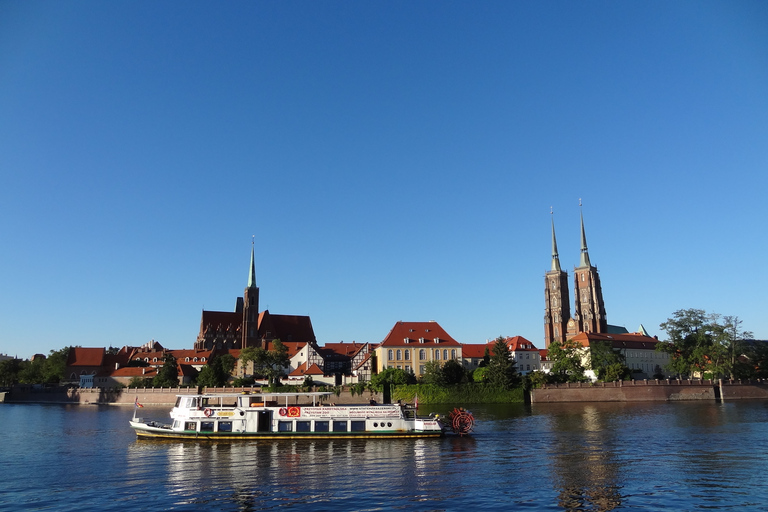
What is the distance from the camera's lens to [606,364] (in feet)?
357

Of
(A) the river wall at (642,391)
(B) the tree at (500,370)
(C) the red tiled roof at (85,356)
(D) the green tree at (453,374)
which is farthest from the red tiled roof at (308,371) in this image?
(C) the red tiled roof at (85,356)

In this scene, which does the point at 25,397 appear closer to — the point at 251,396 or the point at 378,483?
the point at 251,396

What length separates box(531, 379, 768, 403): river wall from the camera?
312ft

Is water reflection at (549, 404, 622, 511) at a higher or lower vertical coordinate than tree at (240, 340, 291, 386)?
lower

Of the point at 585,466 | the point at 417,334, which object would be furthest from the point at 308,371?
the point at 585,466

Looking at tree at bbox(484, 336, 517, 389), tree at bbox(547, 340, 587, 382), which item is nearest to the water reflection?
tree at bbox(484, 336, 517, 389)

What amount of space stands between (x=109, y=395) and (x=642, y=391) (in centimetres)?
10453

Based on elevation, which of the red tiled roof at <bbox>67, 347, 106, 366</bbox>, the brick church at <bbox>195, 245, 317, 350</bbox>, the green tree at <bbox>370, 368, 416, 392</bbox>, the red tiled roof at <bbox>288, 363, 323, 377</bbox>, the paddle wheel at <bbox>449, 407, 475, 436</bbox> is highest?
the brick church at <bbox>195, 245, 317, 350</bbox>

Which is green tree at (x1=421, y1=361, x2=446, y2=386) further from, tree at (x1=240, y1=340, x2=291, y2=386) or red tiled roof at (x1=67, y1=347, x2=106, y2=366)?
red tiled roof at (x1=67, y1=347, x2=106, y2=366)

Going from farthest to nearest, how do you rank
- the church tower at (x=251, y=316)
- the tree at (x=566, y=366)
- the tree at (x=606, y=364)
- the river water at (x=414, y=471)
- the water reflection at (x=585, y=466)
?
the church tower at (x=251, y=316) < the tree at (x=566, y=366) < the tree at (x=606, y=364) < the river water at (x=414, y=471) < the water reflection at (x=585, y=466)

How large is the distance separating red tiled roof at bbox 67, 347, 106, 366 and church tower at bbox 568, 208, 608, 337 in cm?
13562

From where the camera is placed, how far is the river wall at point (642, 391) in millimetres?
95062

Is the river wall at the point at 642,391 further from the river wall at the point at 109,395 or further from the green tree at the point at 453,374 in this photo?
the river wall at the point at 109,395

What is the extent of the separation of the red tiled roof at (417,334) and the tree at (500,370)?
1575 centimetres
